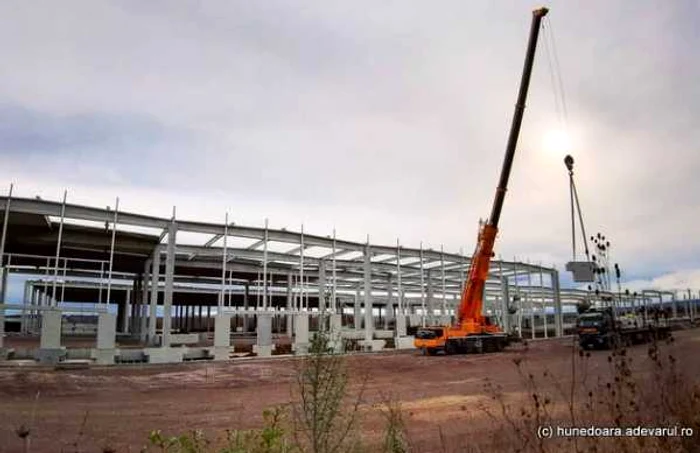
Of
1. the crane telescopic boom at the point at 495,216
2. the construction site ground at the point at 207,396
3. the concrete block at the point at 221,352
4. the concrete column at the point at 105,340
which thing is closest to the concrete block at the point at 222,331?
the concrete block at the point at 221,352

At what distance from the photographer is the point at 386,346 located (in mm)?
39688

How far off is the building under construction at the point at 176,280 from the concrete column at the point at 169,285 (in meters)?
0.07

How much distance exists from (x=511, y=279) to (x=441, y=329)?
2931cm

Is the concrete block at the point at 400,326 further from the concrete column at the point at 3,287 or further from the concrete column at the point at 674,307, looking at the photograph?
the concrete column at the point at 3,287

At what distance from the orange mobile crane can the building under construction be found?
5.74m

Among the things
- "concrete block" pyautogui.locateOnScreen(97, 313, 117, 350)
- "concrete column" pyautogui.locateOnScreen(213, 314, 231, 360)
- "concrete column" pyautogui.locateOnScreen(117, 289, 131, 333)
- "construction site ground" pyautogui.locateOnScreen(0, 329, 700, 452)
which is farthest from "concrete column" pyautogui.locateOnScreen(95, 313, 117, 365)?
"concrete column" pyautogui.locateOnScreen(117, 289, 131, 333)

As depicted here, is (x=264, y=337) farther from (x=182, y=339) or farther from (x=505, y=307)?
(x=505, y=307)

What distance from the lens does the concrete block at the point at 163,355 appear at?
25.6m

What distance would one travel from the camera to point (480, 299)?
2981 centimetres

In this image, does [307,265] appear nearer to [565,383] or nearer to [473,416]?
[565,383]

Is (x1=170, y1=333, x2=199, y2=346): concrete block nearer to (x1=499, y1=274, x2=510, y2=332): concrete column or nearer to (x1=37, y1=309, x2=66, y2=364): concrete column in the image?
(x1=37, y1=309, x2=66, y2=364): concrete column

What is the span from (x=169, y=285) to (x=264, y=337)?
6147 mm

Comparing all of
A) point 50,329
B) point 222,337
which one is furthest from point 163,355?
point 50,329

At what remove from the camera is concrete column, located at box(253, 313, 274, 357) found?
2984cm
